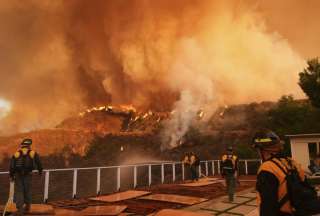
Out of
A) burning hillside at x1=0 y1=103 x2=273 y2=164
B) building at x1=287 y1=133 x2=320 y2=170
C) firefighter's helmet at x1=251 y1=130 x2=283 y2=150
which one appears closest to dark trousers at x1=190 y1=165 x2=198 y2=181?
building at x1=287 y1=133 x2=320 y2=170

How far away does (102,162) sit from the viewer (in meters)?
61.1

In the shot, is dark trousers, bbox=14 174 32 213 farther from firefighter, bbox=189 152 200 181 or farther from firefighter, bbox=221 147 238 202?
firefighter, bbox=189 152 200 181

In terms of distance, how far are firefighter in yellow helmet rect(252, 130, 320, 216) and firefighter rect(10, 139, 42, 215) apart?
642 centimetres

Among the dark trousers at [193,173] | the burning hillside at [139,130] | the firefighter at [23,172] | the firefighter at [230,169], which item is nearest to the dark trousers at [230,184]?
the firefighter at [230,169]

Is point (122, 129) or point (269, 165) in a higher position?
point (122, 129)

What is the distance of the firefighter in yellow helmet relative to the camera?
6.69 ft

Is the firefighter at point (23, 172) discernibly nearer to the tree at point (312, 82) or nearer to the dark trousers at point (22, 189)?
the dark trousers at point (22, 189)

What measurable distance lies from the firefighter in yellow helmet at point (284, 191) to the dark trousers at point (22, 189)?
6.60 meters

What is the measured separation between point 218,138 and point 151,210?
2149 inches

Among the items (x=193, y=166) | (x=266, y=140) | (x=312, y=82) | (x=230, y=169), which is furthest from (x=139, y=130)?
(x=266, y=140)

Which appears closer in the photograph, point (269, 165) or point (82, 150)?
point (269, 165)

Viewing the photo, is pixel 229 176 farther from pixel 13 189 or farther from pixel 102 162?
pixel 102 162

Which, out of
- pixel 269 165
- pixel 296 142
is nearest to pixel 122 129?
pixel 296 142

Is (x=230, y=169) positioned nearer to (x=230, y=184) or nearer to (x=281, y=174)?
(x=230, y=184)
